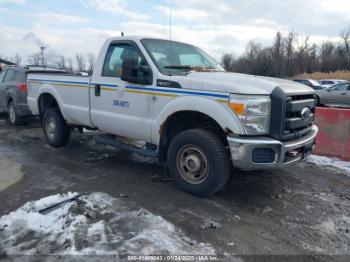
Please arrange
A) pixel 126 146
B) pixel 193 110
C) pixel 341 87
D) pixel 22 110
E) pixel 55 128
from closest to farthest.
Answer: pixel 193 110
pixel 126 146
pixel 55 128
pixel 22 110
pixel 341 87

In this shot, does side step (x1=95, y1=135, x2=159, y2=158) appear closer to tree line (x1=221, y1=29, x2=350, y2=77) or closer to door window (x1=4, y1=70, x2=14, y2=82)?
door window (x1=4, y1=70, x2=14, y2=82)

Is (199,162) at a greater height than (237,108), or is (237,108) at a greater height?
(237,108)

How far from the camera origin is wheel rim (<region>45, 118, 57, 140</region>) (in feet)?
22.5

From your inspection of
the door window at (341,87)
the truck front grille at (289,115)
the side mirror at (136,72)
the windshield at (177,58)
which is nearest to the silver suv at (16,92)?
the windshield at (177,58)

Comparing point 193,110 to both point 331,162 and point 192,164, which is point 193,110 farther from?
point 331,162

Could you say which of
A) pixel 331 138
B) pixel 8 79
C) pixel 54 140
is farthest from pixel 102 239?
pixel 8 79

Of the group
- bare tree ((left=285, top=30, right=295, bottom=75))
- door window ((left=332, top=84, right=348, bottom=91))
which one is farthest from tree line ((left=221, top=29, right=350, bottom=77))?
door window ((left=332, top=84, right=348, bottom=91))

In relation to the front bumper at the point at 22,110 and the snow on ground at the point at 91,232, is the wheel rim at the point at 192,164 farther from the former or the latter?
the front bumper at the point at 22,110

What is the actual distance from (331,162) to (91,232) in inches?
187

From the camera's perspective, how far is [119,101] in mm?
5129

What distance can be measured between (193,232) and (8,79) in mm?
8922

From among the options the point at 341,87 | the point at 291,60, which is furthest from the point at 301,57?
the point at 341,87

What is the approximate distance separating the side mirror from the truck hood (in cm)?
43

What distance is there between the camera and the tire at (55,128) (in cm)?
675
